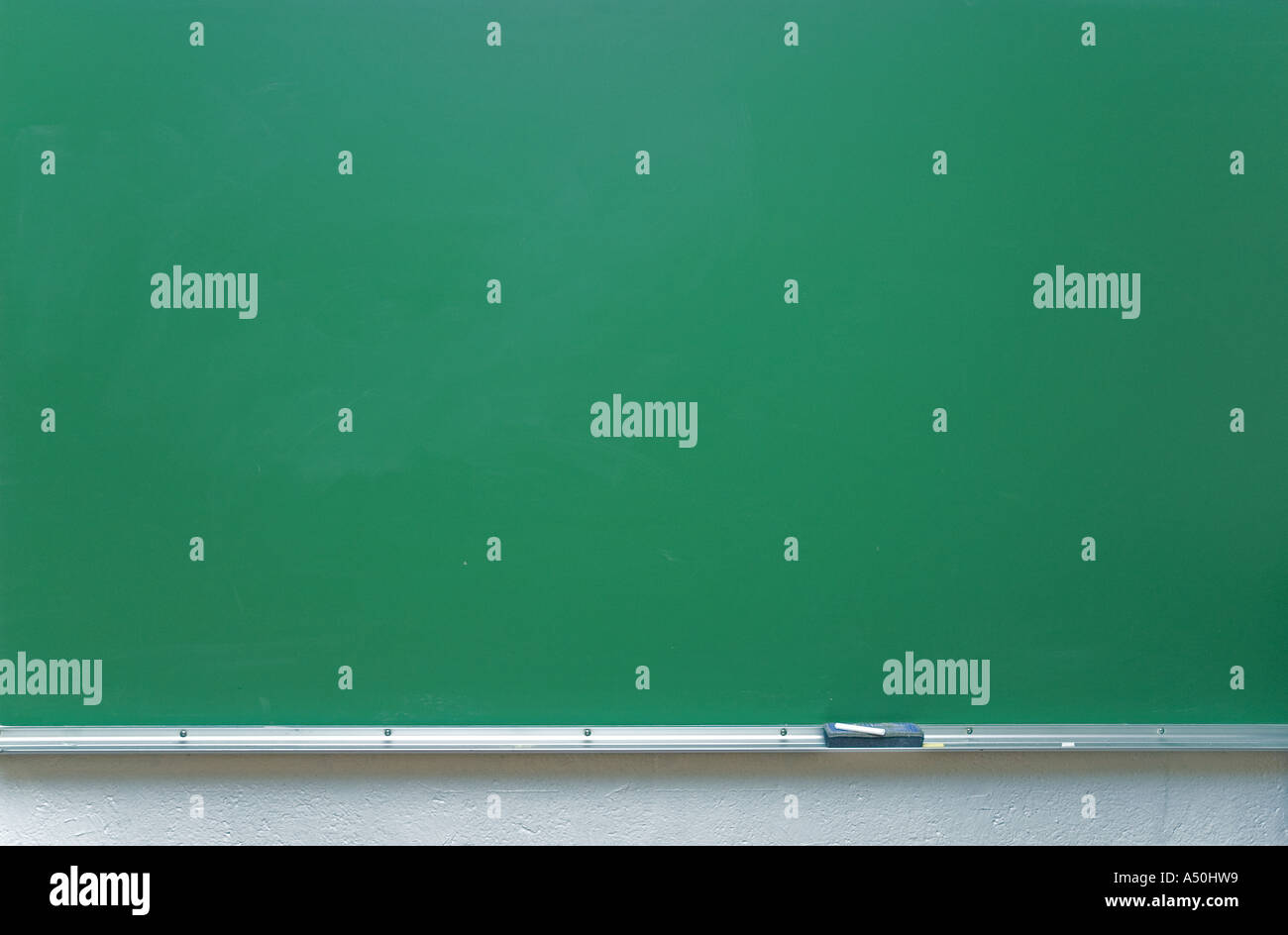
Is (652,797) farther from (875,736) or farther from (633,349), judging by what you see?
(633,349)

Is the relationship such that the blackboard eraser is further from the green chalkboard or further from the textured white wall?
the green chalkboard

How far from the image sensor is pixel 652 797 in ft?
5.99

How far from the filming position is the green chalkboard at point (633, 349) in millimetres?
1757

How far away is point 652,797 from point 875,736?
23.0 inches

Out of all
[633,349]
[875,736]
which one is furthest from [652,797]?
[633,349]

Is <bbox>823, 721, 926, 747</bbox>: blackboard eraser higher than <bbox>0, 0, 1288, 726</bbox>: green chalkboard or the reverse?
the reverse

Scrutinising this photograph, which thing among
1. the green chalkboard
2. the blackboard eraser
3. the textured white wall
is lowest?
the textured white wall

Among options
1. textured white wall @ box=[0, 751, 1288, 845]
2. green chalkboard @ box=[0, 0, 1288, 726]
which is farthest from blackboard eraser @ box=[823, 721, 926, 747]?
green chalkboard @ box=[0, 0, 1288, 726]

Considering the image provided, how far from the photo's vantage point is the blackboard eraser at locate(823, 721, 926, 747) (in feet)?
5.76

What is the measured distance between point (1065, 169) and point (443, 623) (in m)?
1.93

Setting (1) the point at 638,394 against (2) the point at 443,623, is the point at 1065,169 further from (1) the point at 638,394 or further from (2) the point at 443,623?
(2) the point at 443,623

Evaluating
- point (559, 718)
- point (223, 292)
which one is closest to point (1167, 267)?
point (559, 718)

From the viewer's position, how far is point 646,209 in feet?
5.82

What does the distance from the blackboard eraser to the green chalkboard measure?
20 cm
